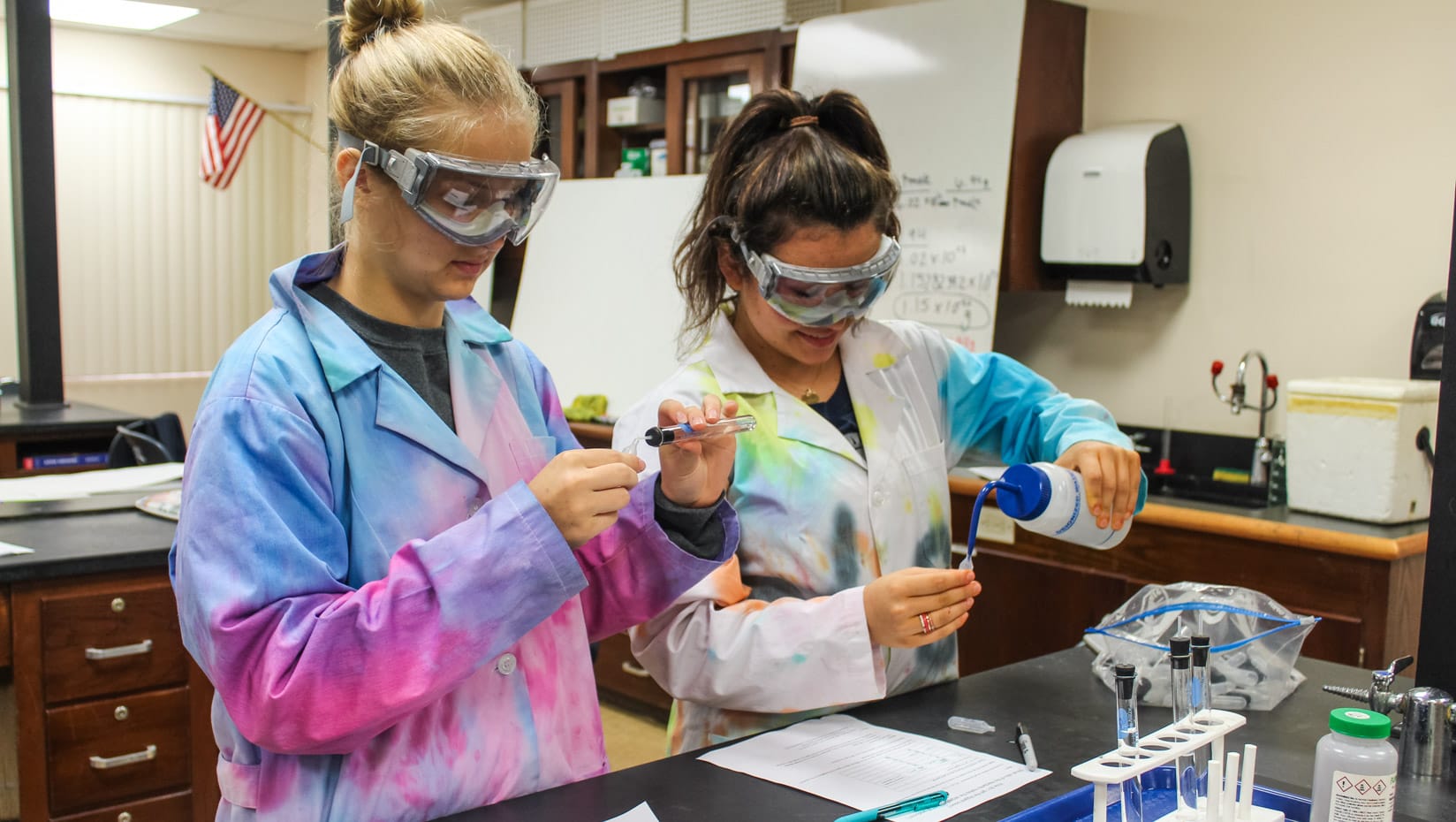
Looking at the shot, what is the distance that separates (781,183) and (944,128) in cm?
228

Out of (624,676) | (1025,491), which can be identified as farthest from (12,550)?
(624,676)

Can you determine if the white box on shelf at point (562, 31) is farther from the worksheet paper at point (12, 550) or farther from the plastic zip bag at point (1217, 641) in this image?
the plastic zip bag at point (1217, 641)

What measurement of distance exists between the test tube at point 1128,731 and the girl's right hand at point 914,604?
0.81 ft

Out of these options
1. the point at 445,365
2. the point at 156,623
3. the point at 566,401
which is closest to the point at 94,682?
the point at 156,623

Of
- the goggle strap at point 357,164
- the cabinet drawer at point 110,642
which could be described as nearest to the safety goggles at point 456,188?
the goggle strap at point 357,164

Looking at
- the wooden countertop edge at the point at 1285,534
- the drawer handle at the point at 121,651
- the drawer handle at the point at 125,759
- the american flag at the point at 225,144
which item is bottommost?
the drawer handle at the point at 125,759

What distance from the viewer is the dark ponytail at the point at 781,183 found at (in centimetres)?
162

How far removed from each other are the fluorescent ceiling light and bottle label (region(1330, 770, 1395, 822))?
6852 mm

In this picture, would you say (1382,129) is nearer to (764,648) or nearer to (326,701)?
(764,648)

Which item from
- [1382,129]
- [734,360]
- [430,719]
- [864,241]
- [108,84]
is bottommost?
[430,719]

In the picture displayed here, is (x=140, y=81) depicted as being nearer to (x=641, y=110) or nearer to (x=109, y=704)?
(x=641, y=110)

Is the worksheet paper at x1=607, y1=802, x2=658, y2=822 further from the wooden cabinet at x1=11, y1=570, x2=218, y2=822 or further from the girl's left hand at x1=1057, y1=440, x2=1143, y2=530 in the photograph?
the wooden cabinet at x1=11, y1=570, x2=218, y2=822

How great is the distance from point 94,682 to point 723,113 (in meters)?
3.04

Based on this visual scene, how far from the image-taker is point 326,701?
1.08 m
